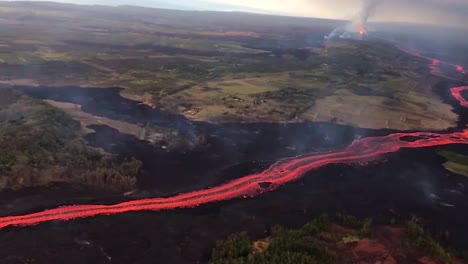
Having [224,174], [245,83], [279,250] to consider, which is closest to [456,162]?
[224,174]

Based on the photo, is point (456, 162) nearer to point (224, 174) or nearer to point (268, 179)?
point (268, 179)

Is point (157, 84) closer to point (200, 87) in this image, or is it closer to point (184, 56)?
point (200, 87)

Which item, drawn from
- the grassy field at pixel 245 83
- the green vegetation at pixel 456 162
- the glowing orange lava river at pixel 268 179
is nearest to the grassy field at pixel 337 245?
the glowing orange lava river at pixel 268 179

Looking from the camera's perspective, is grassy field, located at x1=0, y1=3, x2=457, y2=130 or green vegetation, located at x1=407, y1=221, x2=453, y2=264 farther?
grassy field, located at x1=0, y1=3, x2=457, y2=130

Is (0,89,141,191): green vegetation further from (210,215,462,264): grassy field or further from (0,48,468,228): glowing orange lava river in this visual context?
(210,215,462,264): grassy field

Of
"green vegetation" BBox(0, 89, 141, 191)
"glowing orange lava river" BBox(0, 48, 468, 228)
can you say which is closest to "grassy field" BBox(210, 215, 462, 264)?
"glowing orange lava river" BBox(0, 48, 468, 228)

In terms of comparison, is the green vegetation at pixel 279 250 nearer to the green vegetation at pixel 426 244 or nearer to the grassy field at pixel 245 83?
the green vegetation at pixel 426 244
